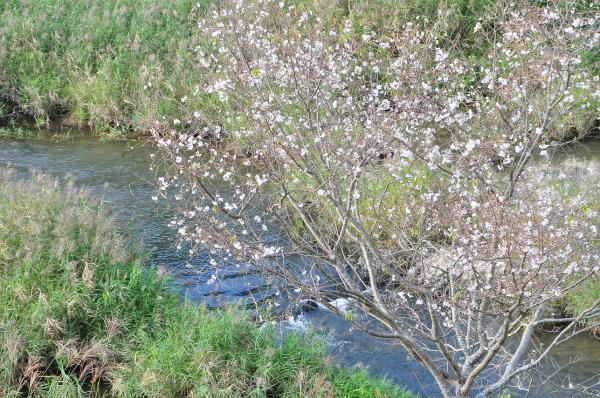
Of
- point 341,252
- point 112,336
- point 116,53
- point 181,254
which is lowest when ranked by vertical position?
point 181,254

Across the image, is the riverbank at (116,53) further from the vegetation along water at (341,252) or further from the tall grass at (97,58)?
the vegetation along water at (341,252)

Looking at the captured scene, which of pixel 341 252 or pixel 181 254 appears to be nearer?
pixel 341 252

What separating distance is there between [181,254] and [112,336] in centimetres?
234

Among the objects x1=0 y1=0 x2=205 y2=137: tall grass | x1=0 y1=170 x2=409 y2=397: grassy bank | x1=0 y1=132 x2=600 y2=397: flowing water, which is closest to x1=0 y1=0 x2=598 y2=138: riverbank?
x1=0 y1=0 x2=205 y2=137: tall grass

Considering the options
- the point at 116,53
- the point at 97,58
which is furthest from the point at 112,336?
the point at 97,58

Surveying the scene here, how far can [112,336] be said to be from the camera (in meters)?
5.73

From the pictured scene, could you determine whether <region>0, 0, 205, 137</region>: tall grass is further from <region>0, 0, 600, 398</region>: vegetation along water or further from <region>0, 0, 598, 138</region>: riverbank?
<region>0, 0, 600, 398</region>: vegetation along water

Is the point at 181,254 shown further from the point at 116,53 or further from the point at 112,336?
the point at 116,53

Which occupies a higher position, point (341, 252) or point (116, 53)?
point (116, 53)

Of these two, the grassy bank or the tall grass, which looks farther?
the tall grass

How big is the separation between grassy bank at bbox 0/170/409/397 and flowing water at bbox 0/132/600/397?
22.0 inches

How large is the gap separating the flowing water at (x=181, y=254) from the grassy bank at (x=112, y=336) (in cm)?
56

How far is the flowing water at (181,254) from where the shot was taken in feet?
20.5

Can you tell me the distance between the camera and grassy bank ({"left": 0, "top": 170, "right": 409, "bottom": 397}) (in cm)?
523
